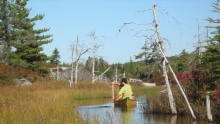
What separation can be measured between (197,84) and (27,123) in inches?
363

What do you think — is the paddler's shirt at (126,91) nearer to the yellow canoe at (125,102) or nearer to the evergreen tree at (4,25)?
the yellow canoe at (125,102)

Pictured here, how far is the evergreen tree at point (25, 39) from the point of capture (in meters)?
46.7

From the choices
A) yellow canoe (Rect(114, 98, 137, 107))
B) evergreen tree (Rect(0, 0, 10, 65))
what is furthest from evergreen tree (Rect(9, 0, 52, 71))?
yellow canoe (Rect(114, 98, 137, 107))

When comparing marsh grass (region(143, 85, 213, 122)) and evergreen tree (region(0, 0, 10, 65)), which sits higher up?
evergreen tree (region(0, 0, 10, 65))

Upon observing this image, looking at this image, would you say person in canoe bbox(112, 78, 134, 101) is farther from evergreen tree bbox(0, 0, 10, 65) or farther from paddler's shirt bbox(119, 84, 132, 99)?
evergreen tree bbox(0, 0, 10, 65)

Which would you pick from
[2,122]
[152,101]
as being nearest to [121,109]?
[152,101]

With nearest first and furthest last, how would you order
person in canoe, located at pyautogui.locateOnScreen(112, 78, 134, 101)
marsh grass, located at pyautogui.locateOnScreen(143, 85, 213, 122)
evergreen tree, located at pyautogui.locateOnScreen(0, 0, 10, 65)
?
marsh grass, located at pyautogui.locateOnScreen(143, 85, 213, 122), person in canoe, located at pyautogui.locateOnScreen(112, 78, 134, 101), evergreen tree, located at pyautogui.locateOnScreen(0, 0, 10, 65)

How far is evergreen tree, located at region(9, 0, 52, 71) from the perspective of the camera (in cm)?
4666

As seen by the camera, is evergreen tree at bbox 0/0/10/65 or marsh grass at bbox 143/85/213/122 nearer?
marsh grass at bbox 143/85/213/122

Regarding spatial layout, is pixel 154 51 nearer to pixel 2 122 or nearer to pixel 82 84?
pixel 2 122

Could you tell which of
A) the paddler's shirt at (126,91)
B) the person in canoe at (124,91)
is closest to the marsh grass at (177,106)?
the person in canoe at (124,91)

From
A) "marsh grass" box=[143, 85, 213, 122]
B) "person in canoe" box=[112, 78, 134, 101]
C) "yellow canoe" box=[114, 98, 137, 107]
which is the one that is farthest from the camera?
"yellow canoe" box=[114, 98, 137, 107]

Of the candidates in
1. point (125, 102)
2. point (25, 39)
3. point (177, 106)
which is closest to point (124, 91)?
point (125, 102)

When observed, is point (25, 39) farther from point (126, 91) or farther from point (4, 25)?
point (126, 91)
